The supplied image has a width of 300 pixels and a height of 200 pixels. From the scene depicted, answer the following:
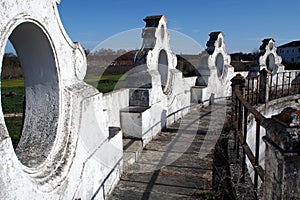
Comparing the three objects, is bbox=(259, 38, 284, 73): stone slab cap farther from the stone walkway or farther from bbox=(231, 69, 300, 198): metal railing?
the stone walkway

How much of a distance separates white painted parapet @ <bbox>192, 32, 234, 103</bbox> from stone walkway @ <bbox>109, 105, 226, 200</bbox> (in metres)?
2.96

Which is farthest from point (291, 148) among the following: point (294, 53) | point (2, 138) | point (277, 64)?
point (294, 53)

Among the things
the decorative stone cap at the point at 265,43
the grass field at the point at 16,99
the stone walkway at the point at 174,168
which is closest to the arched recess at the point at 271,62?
the decorative stone cap at the point at 265,43

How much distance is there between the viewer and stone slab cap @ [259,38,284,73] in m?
13.5

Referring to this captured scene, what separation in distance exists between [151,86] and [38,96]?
3.64m

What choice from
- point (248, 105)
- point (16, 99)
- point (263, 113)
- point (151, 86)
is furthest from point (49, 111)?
point (16, 99)

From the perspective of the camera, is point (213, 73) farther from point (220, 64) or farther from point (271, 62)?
point (271, 62)

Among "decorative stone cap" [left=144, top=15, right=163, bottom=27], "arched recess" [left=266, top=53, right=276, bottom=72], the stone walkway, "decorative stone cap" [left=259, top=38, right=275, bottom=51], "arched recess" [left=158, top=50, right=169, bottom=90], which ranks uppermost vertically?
"decorative stone cap" [left=259, top=38, right=275, bottom=51]

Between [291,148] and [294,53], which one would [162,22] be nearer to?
[291,148]

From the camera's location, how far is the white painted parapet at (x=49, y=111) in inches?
85.2

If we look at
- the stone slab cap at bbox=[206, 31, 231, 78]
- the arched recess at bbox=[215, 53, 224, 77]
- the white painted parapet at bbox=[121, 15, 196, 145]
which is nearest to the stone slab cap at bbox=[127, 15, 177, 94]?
the white painted parapet at bbox=[121, 15, 196, 145]

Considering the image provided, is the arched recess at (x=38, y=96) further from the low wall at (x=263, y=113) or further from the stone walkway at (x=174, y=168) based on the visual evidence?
the low wall at (x=263, y=113)

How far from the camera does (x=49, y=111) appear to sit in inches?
114

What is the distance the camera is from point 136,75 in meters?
6.42
